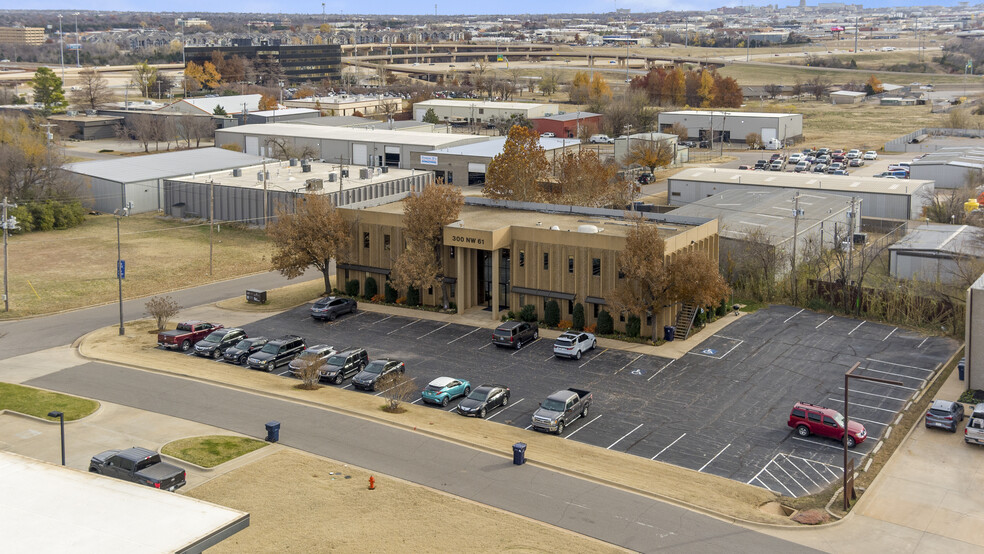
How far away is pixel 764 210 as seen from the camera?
6938 cm

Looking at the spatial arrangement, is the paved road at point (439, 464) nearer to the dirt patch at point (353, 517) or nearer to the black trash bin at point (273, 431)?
the black trash bin at point (273, 431)

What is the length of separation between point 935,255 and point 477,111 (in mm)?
96336

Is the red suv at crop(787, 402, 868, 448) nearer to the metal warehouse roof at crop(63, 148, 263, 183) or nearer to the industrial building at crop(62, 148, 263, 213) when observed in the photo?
the industrial building at crop(62, 148, 263, 213)


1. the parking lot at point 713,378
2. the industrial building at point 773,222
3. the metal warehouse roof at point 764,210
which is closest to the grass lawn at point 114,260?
the parking lot at point 713,378

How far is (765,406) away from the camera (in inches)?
1603

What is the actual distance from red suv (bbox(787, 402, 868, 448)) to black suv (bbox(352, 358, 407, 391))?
17282 millimetres

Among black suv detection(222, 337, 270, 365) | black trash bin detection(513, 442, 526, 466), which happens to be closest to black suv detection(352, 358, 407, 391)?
black suv detection(222, 337, 270, 365)

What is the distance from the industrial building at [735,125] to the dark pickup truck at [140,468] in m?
99.9

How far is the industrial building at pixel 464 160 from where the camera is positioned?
97.2m

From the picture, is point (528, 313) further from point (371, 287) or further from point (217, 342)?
point (217, 342)

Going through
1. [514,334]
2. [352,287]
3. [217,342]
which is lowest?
[217,342]

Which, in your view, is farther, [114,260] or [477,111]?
[477,111]

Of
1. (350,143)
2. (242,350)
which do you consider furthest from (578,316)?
(350,143)

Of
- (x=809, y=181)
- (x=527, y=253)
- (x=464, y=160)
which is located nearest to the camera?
(x=527, y=253)
